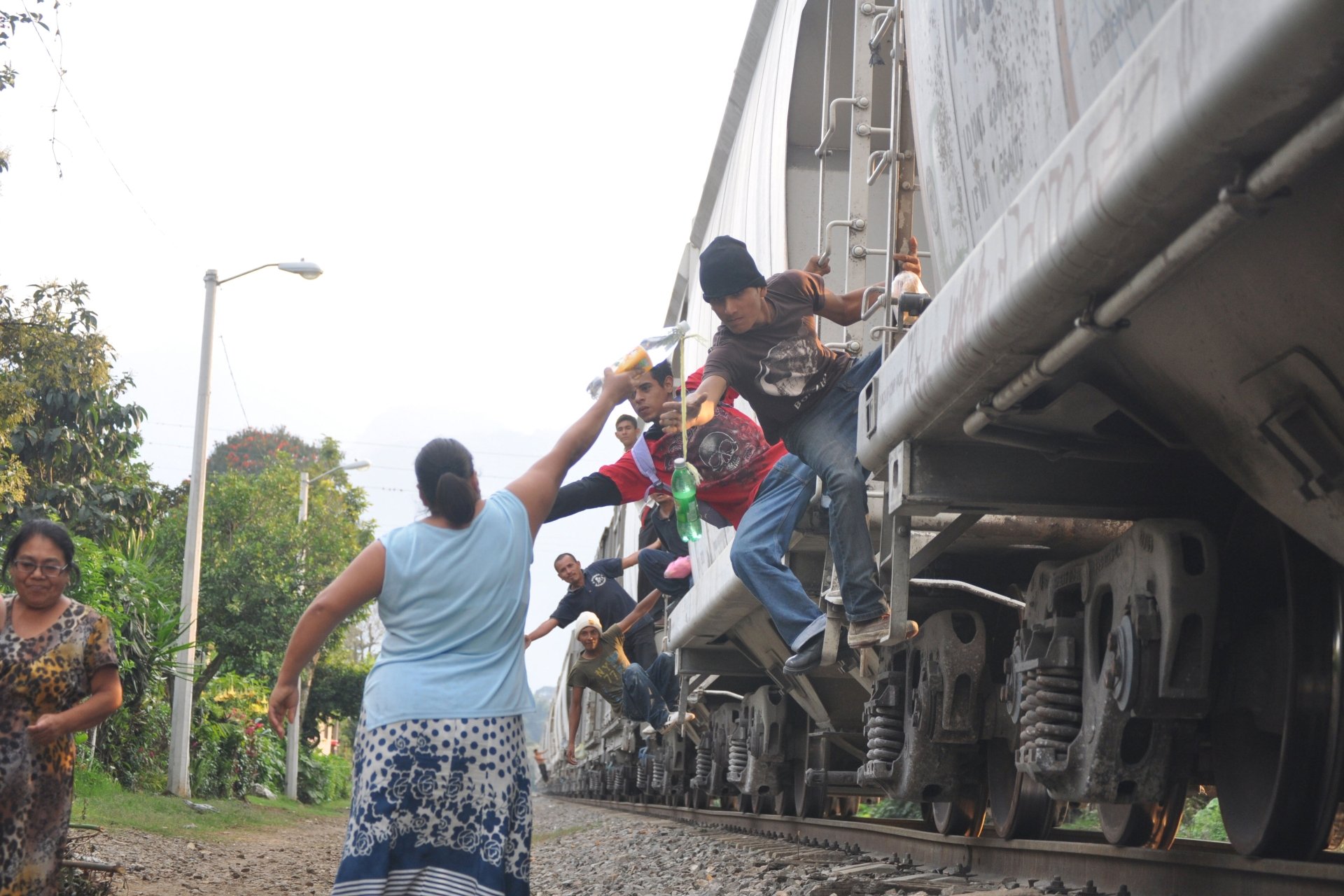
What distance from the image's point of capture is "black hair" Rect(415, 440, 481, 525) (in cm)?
354

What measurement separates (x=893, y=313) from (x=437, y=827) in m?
2.86

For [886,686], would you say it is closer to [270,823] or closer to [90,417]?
[270,823]

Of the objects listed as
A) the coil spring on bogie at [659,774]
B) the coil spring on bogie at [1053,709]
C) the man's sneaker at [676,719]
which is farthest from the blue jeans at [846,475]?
the coil spring on bogie at [659,774]

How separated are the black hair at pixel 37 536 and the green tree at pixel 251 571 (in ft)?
75.0

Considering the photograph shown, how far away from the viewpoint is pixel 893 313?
211 inches

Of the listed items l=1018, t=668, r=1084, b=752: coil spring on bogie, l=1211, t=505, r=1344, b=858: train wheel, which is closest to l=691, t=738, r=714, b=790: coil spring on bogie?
l=1018, t=668, r=1084, b=752: coil spring on bogie

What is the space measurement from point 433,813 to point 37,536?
1.74 metres

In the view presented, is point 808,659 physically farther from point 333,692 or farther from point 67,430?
point 333,692

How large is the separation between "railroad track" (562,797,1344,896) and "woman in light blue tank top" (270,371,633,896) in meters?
2.02

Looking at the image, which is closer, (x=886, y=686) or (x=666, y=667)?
(x=886, y=686)

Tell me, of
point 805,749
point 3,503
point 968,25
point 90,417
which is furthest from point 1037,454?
point 90,417

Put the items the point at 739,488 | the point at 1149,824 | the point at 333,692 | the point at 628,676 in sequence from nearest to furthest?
the point at 1149,824
the point at 739,488
the point at 628,676
the point at 333,692

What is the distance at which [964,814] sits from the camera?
267 inches

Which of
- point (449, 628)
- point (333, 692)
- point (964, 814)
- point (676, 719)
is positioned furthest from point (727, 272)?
point (333, 692)
